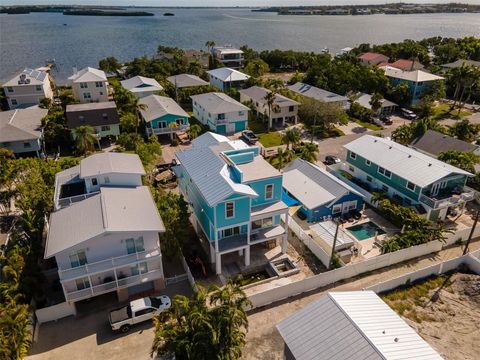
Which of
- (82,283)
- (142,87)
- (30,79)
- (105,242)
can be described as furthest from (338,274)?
(30,79)

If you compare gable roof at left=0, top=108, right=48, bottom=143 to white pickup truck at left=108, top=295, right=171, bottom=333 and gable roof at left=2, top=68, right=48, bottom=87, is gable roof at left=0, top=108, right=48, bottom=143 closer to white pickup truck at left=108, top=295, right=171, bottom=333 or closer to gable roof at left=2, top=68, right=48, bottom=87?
gable roof at left=2, top=68, right=48, bottom=87

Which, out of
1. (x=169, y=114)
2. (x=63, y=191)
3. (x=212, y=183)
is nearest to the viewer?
(x=212, y=183)

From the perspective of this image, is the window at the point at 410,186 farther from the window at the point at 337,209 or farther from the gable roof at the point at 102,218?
the gable roof at the point at 102,218

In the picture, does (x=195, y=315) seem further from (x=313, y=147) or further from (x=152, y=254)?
(x=313, y=147)

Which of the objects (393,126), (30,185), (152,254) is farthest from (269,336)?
(393,126)

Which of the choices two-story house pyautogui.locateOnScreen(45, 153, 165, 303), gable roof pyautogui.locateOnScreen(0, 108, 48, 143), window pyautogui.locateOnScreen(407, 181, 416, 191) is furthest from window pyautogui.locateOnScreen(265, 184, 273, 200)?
gable roof pyautogui.locateOnScreen(0, 108, 48, 143)

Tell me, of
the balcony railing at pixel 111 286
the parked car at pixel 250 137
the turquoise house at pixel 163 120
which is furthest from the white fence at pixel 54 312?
the parked car at pixel 250 137
